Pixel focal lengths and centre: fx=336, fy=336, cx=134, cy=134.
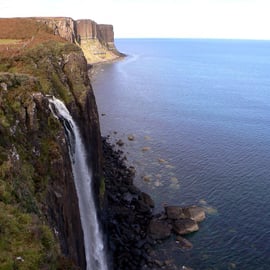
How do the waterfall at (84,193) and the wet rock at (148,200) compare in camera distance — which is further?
→ the wet rock at (148,200)

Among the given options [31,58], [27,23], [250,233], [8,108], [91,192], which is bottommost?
[250,233]

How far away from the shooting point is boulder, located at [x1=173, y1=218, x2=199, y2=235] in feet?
133

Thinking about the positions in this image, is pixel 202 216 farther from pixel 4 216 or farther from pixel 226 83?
pixel 226 83

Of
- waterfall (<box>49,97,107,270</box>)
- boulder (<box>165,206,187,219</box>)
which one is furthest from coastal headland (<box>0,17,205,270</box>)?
waterfall (<box>49,97,107,270</box>)

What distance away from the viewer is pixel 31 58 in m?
33.9

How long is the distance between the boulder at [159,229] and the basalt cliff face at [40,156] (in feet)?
28.5

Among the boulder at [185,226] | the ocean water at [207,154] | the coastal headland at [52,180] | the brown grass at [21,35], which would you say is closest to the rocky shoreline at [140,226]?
the boulder at [185,226]

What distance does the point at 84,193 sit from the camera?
3041cm

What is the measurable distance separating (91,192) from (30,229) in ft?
62.1

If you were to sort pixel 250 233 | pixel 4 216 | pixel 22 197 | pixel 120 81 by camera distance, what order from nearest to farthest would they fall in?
pixel 4 216
pixel 22 197
pixel 250 233
pixel 120 81

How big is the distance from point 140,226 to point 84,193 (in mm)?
13191

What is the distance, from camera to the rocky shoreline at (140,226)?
3562 cm

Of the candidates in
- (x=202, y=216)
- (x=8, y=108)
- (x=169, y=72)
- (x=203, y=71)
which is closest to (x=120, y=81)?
(x=169, y=72)

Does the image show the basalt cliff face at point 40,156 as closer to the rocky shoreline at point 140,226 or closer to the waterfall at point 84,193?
the waterfall at point 84,193
